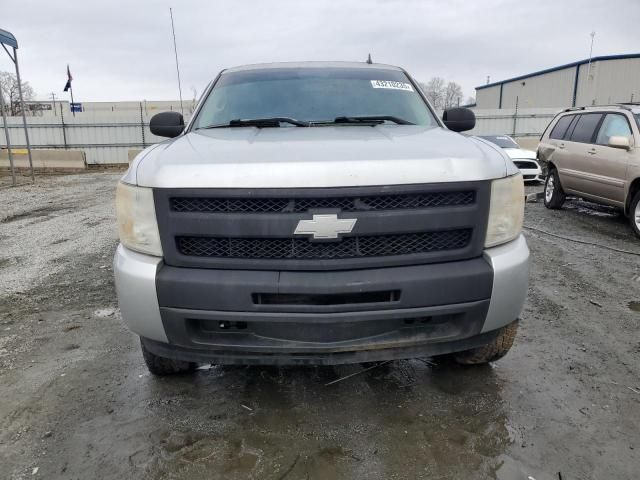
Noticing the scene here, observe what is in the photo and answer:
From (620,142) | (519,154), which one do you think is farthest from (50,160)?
(620,142)

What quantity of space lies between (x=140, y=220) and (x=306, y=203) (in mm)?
806

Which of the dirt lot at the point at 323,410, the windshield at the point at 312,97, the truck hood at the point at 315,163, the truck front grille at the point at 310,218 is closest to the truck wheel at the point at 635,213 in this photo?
the dirt lot at the point at 323,410

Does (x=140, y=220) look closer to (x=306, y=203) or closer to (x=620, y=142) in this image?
(x=306, y=203)

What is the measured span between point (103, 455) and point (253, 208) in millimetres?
1382

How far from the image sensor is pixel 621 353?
3230mm

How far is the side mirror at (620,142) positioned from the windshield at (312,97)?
4477 mm

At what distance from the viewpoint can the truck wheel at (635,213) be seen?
21.3ft

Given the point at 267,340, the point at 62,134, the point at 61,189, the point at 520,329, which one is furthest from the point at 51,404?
the point at 62,134

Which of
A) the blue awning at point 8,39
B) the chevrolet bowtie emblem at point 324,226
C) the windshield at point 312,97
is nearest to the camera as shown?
the chevrolet bowtie emblem at point 324,226

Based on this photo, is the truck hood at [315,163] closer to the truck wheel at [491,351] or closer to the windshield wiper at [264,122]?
the windshield wiper at [264,122]

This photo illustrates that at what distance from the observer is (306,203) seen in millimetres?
2168

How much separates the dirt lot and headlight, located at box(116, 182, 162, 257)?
97 cm

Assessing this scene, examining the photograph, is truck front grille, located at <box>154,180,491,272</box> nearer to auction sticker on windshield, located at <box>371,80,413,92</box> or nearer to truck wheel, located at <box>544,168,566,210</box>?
auction sticker on windshield, located at <box>371,80,413,92</box>

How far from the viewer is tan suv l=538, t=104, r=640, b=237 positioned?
6684mm
